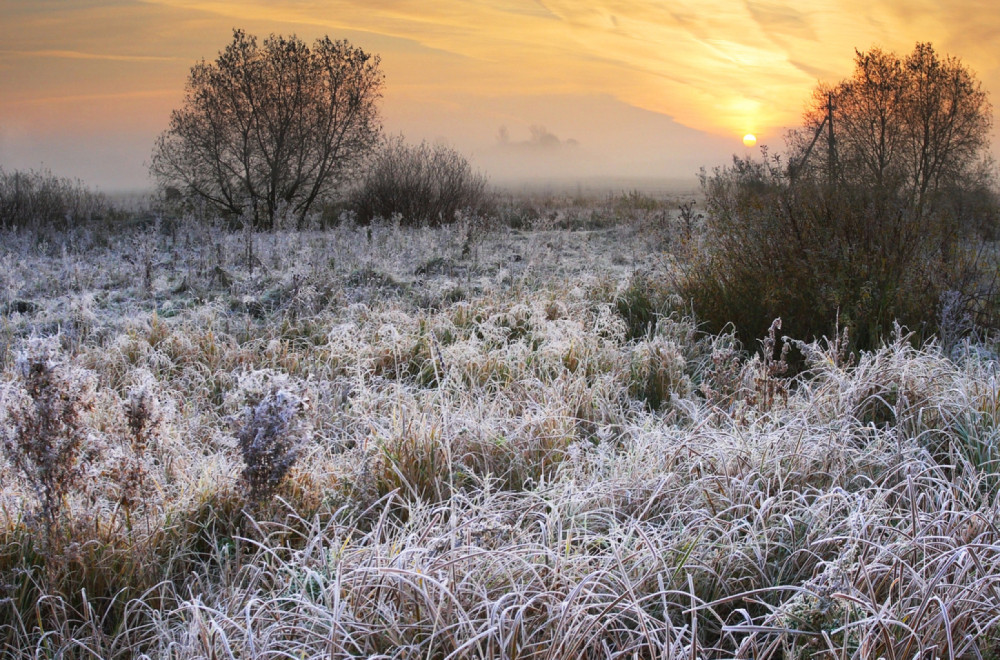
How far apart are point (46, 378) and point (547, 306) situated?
473cm

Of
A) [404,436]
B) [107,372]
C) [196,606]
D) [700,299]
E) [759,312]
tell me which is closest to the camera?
[196,606]

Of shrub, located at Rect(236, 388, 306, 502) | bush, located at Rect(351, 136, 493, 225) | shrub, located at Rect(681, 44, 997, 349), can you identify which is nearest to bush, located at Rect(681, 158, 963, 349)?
shrub, located at Rect(681, 44, 997, 349)

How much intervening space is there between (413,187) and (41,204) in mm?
8246

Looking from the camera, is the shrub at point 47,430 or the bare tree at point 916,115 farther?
the bare tree at point 916,115

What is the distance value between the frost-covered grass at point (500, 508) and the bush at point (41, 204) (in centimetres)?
1131

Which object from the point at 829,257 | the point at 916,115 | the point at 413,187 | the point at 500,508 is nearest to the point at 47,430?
the point at 500,508

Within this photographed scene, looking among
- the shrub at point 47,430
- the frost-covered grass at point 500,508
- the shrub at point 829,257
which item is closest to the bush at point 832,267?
the shrub at point 829,257

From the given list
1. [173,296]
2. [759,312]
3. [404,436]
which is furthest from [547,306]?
[173,296]

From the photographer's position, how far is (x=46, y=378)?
8.00ft

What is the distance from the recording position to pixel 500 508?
2.92 meters

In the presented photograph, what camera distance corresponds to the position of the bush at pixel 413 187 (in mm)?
15641

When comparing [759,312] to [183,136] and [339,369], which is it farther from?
[183,136]

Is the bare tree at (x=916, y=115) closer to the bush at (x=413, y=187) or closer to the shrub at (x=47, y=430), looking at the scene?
the bush at (x=413, y=187)

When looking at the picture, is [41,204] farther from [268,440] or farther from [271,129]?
[268,440]
